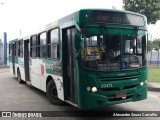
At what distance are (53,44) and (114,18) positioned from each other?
2500 mm

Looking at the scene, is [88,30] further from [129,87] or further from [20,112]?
[20,112]

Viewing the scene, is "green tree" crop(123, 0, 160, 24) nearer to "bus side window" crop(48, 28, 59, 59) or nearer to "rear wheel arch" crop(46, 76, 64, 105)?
"bus side window" crop(48, 28, 59, 59)

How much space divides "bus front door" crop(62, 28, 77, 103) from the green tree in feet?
29.6

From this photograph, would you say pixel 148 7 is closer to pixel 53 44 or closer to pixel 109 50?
pixel 53 44

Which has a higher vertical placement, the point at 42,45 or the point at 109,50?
the point at 42,45

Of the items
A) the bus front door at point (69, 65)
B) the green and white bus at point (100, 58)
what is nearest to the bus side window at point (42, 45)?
the green and white bus at point (100, 58)

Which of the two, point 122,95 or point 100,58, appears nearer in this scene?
point 100,58

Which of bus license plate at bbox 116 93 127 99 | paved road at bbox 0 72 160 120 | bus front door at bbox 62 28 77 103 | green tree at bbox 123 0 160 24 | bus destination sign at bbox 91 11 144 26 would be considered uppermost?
green tree at bbox 123 0 160 24

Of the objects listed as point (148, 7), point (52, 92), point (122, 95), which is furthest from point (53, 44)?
point (148, 7)

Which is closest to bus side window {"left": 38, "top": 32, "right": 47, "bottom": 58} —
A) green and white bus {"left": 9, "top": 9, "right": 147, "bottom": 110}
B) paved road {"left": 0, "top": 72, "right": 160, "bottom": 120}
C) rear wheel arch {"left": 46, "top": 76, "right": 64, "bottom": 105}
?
rear wheel arch {"left": 46, "top": 76, "right": 64, "bottom": 105}

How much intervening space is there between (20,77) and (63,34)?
7.99m

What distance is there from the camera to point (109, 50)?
7566mm

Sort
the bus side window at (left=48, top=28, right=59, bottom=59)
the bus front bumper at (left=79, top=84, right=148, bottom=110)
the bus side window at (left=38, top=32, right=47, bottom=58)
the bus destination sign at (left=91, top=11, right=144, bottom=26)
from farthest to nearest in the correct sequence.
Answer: the bus side window at (left=38, top=32, right=47, bottom=58)
the bus side window at (left=48, top=28, right=59, bottom=59)
the bus destination sign at (left=91, top=11, right=144, bottom=26)
the bus front bumper at (left=79, top=84, right=148, bottom=110)

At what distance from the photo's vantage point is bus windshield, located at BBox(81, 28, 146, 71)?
24.3ft
